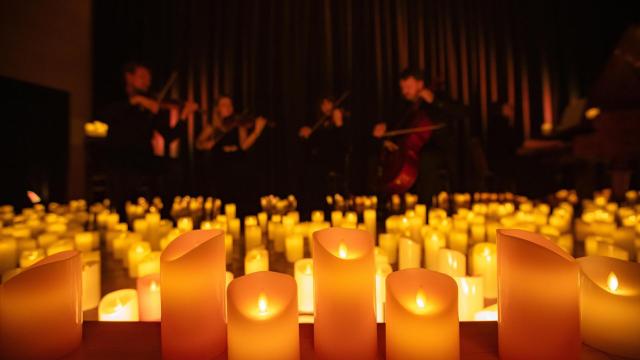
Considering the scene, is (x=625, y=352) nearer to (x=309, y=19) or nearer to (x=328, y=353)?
(x=328, y=353)

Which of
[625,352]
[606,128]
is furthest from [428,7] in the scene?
[625,352]

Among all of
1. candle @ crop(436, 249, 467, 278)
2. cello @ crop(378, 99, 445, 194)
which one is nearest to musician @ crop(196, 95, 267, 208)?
cello @ crop(378, 99, 445, 194)

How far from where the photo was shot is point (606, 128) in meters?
2.39

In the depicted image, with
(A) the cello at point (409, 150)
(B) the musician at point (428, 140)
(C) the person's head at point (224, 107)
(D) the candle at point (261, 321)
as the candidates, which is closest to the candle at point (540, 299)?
(D) the candle at point (261, 321)

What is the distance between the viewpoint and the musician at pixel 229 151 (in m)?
3.35

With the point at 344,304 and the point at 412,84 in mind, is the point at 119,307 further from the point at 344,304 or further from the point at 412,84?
the point at 412,84

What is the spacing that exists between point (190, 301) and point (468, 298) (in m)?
0.66

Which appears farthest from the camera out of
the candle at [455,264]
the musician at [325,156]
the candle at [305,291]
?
the musician at [325,156]

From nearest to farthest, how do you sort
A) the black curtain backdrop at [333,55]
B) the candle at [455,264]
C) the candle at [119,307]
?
the candle at [119,307] → the candle at [455,264] → the black curtain backdrop at [333,55]

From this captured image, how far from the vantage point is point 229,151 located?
3.62 metres

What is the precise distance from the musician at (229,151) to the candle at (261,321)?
283cm

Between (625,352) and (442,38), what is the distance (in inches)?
179

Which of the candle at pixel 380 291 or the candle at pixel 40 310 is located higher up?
the candle at pixel 40 310

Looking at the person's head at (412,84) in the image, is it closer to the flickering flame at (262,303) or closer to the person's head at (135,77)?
the person's head at (135,77)
